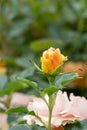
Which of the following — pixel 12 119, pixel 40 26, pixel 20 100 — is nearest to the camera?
pixel 12 119

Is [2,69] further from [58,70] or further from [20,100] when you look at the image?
[58,70]

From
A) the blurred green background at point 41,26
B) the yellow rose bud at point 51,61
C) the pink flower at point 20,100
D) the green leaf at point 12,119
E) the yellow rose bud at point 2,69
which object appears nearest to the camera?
the yellow rose bud at point 51,61

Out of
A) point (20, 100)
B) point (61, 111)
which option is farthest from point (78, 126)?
point (20, 100)

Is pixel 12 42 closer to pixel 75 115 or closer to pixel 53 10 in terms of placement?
pixel 53 10

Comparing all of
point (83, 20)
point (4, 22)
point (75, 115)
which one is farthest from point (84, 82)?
point (75, 115)

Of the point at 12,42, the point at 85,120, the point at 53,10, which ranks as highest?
the point at 53,10

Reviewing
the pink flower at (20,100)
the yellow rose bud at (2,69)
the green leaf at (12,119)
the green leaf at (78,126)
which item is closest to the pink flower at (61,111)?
the green leaf at (78,126)

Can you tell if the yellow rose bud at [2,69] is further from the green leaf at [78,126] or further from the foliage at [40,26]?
the green leaf at [78,126]
